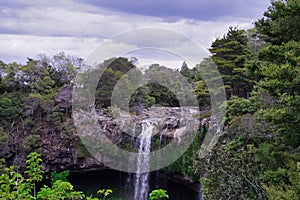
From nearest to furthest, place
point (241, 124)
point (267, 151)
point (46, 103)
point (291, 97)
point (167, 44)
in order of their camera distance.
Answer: point (291, 97) → point (267, 151) → point (241, 124) → point (167, 44) → point (46, 103)

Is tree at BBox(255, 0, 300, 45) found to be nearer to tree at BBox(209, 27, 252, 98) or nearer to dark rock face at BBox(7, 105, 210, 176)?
tree at BBox(209, 27, 252, 98)

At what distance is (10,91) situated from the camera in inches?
589

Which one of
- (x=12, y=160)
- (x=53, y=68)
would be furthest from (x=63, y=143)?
(x=53, y=68)

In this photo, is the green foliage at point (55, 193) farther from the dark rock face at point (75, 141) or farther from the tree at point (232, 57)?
the tree at point (232, 57)

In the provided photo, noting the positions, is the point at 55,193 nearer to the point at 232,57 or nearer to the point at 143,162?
the point at 143,162

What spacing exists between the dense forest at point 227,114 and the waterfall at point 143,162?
4.58 ft

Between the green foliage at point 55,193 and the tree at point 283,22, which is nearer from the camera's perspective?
the green foliage at point 55,193

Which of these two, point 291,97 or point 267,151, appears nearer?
point 291,97

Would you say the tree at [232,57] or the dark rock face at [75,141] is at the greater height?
the tree at [232,57]

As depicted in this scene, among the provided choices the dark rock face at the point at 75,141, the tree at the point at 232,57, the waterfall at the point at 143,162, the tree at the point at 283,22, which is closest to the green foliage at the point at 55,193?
the tree at the point at 283,22

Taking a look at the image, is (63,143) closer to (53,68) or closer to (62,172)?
(62,172)

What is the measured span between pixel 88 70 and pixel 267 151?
423 inches

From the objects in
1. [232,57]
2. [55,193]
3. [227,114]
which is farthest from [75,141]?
[55,193]

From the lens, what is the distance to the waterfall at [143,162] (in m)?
12.9
